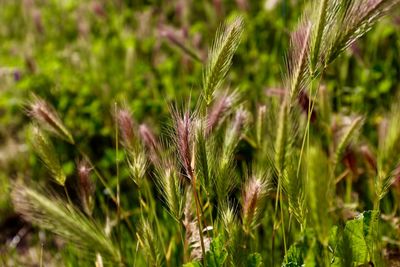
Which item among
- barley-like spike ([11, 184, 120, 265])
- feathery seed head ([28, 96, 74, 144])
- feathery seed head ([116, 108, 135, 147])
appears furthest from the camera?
feathery seed head ([28, 96, 74, 144])

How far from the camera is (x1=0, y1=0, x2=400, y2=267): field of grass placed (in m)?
1.45

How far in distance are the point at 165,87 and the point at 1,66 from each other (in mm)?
1317

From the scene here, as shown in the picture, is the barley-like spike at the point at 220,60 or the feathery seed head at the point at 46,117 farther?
the feathery seed head at the point at 46,117

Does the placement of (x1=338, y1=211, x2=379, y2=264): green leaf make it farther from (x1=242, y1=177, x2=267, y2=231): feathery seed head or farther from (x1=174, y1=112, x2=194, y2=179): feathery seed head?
(x1=174, y1=112, x2=194, y2=179): feathery seed head

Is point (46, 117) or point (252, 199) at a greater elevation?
point (46, 117)

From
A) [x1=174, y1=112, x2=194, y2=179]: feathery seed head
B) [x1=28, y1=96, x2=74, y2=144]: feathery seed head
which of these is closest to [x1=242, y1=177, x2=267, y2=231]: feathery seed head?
[x1=174, y1=112, x2=194, y2=179]: feathery seed head

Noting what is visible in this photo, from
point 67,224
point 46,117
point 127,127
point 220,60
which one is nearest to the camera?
point 67,224

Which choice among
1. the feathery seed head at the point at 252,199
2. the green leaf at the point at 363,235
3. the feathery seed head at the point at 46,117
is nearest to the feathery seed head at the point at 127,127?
the feathery seed head at the point at 46,117

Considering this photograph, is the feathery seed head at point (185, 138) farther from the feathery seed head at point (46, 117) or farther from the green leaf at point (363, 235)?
the feathery seed head at point (46, 117)

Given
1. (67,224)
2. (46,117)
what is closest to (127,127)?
(46,117)

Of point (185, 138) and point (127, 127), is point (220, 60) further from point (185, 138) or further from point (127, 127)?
point (127, 127)

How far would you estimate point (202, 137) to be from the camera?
4.75 feet

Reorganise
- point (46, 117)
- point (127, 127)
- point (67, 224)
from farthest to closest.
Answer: point (46, 117) → point (127, 127) → point (67, 224)

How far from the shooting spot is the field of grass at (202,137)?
1450 millimetres
